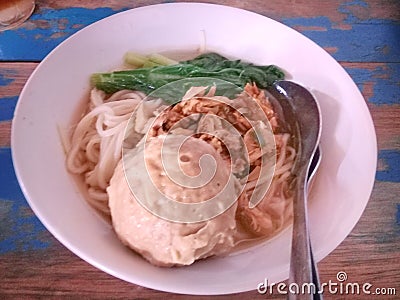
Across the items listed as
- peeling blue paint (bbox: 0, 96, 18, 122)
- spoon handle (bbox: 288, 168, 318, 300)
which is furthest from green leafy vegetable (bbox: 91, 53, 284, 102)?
spoon handle (bbox: 288, 168, 318, 300)

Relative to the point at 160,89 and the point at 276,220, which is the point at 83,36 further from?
the point at 276,220

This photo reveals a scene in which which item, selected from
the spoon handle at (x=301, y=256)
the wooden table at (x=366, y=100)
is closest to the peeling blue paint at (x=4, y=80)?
the wooden table at (x=366, y=100)

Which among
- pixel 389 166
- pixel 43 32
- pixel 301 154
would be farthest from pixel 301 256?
pixel 43 32

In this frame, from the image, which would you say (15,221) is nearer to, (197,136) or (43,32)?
(197,136)

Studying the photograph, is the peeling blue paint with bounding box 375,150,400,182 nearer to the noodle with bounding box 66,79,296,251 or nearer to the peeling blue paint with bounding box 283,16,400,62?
the noodle with bounding box 66,79,296,251

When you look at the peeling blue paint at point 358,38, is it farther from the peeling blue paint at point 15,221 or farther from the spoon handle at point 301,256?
the peeling blue paint at point 15,221

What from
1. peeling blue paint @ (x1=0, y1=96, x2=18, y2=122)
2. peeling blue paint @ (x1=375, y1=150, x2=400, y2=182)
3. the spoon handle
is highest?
peeling blue paint @ (x1=0, y1=96, x2=18, y2=122)

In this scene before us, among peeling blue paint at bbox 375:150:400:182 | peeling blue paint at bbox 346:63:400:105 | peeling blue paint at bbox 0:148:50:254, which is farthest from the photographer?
peeling blue paint at bbox 346:63:400:105
